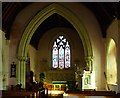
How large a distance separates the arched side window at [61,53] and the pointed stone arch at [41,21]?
20.7 ft

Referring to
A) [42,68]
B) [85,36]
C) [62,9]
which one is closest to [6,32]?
[62,9]

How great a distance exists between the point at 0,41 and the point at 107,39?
4.94 meters

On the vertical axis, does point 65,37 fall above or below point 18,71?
above

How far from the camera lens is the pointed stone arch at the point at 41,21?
14.5 meters

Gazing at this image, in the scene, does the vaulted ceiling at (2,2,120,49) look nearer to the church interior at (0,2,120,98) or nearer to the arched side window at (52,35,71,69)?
the church interior at (0,2,120,98)

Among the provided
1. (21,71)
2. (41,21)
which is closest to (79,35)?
(41,21)

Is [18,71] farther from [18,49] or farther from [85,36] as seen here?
[85,36]

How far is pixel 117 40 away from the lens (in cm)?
1155

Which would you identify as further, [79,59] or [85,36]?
[79,59]

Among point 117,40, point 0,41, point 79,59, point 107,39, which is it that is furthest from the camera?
point 79,59

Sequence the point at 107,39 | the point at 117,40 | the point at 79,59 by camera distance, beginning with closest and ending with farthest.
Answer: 1. the point at 117,40
2. the point at 107,39
3. the point at 79,59

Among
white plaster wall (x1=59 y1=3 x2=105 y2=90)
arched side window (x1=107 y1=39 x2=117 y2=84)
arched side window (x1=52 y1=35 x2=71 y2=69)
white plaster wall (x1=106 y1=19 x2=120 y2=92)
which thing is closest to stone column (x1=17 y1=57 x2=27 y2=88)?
white plaster wall (x1=59 y1=3 x2=105 y2=90)

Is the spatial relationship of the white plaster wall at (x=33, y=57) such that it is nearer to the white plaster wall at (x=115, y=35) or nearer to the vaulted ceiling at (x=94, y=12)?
the vaulted ceiling at (x=94, y=12)

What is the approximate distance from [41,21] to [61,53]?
701 centimetres
